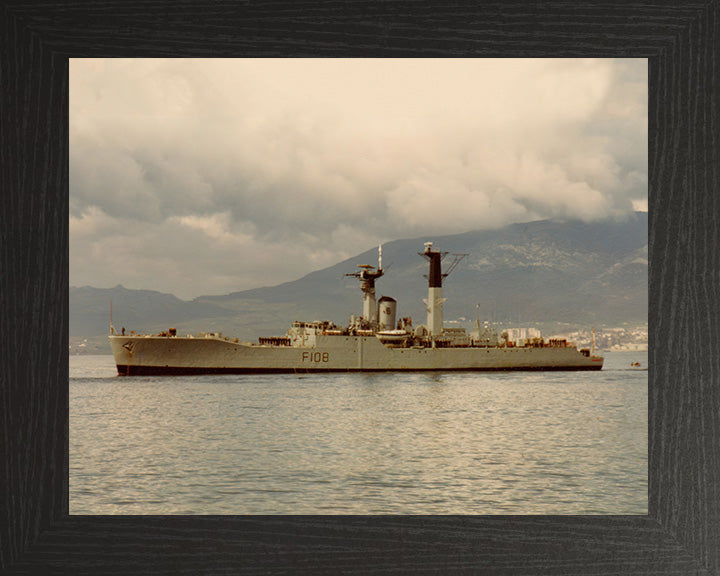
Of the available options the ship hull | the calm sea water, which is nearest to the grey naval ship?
the ship hull

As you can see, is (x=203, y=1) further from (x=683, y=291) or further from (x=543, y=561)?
(x=543, y=561)

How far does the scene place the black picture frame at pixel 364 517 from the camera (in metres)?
2.36

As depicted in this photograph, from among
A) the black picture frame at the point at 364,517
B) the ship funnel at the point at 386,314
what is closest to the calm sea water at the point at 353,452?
the black picture frame at the point at 364,517

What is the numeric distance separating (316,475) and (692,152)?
13.7 feet

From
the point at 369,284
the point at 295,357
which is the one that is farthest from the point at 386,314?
the point at 295,357

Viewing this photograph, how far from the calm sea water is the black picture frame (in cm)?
42

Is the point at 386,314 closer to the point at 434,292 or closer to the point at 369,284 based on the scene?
the point at 369,284

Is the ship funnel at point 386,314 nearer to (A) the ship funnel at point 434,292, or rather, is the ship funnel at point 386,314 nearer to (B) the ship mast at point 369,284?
(B) the ship mast at point 369,284

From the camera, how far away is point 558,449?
7000 millimetres

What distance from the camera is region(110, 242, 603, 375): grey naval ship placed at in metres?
19.1

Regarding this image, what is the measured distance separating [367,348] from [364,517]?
17.9 m

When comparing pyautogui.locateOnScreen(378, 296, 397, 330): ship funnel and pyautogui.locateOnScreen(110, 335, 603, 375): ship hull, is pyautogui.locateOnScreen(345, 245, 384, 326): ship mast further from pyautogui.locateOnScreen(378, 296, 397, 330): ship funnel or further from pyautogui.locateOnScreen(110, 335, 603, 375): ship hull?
pyautogui.locateOnScreen(110, 335, 603, 375): ship hull

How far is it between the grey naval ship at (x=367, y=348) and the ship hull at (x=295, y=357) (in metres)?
0.03

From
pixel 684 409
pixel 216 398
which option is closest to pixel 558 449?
pixel 684 409
